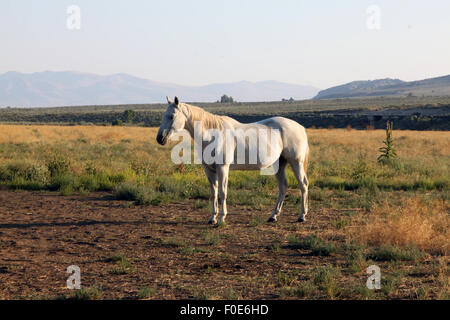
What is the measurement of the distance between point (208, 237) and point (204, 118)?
2508 millimetres

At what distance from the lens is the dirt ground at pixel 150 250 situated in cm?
613

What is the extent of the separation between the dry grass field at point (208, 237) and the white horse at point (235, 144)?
692 mm

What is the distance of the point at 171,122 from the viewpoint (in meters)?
9.34

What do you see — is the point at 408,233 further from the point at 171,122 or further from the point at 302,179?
the point at 171,122

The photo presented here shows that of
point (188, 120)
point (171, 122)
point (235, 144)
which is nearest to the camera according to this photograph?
point (171, 122)

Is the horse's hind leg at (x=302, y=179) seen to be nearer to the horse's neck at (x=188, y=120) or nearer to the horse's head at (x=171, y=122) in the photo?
the horse's neck at (x=188, y=120)

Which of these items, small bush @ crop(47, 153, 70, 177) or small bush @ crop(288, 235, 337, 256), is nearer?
small bush @ crop(288, 235, 337, 256)

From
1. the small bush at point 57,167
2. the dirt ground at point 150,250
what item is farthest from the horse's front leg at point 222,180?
the small bush at point 57,167

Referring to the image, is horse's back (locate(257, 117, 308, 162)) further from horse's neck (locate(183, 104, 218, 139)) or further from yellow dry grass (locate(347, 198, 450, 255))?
yellow dry grass (locate(347, 198, 450, 255))

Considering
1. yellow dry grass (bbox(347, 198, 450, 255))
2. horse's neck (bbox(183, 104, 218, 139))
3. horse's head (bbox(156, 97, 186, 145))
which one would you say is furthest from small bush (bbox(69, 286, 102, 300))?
yellow dry grass (bbox(347, 198, 450, 255))

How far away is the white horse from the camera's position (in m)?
9.39

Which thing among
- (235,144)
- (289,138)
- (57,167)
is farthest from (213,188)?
(57,167)

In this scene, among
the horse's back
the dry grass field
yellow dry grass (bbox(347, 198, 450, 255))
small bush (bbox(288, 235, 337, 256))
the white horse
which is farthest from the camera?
the horse's back
